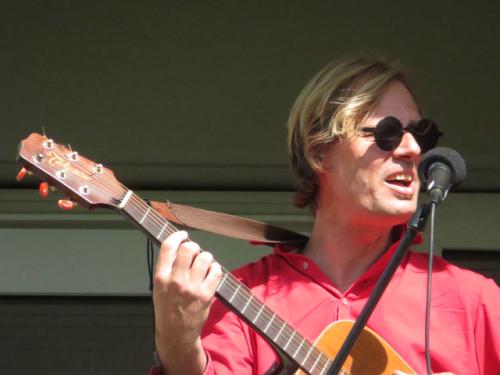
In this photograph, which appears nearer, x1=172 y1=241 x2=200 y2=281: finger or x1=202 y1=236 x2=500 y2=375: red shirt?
x1=172 y1=241 x2=200 y2=281: finger

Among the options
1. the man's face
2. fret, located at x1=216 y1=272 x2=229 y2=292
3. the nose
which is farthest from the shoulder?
fret, located at x1=216 y1=272 x2=229 y2=292

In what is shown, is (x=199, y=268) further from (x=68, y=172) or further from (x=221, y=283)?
(x=68, y=172)

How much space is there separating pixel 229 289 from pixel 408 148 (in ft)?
1.75

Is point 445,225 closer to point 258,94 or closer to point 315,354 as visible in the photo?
point 258,94

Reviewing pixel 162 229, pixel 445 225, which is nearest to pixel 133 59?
pixel 445 225

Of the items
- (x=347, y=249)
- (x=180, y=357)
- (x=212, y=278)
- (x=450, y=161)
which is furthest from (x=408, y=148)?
(x=180, y=357)

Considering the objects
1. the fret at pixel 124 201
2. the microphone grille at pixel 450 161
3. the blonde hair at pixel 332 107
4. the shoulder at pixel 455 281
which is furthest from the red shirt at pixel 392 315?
the microphone grille at pixel 450 161

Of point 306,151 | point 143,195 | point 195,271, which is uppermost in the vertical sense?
point 306,151

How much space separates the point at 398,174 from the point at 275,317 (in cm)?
43

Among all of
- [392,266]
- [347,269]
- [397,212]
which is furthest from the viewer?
[347,269]

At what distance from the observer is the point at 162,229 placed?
2.75 metres

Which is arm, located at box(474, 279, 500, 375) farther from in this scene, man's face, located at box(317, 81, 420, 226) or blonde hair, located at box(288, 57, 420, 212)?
blonde hair, located at box(288, 57, 420, 212)

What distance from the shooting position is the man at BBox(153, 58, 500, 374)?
2719mm

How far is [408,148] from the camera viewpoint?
2906 millimetres
